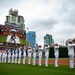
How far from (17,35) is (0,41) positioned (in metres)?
5.82

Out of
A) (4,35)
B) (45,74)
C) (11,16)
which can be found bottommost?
(45,74)

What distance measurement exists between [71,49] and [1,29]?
50690mm

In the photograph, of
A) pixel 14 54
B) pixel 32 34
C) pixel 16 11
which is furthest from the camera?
pixel 16 11

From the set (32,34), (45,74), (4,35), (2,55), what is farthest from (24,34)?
(45,74)

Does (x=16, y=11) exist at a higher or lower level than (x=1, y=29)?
higher

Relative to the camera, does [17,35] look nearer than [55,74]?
No

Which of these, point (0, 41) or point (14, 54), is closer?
point (14, 54)

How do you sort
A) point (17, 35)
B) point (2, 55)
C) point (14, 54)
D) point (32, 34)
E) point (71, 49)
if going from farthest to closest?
1. point (32, 34)
2. point (17, 35)
3. point (2, 55)
4. point (14, 54)
5. point (71, 49)

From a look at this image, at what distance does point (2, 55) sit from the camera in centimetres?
3528

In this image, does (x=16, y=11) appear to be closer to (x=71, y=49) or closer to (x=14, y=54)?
(x=14, y=54)

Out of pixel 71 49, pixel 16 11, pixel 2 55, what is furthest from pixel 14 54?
pixel 16 11

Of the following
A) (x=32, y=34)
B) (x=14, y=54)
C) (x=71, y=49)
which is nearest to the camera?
(x=71, y=49)

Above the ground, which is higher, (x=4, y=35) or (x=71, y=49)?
(x=4, y=35)

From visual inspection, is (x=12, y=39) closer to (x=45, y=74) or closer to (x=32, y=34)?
(x=32, y=34)
